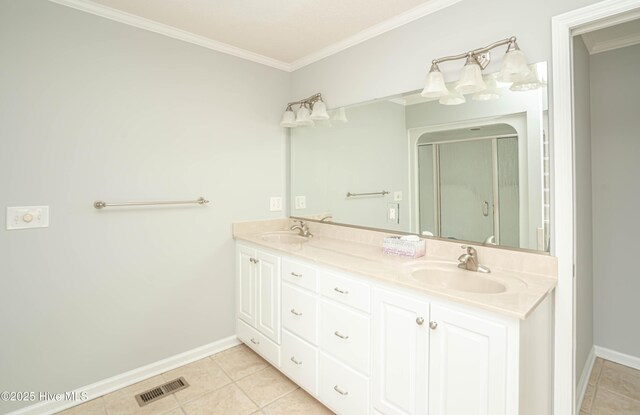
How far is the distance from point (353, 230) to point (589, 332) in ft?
5.91

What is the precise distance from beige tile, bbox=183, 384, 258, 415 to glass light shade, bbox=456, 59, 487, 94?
2.10m

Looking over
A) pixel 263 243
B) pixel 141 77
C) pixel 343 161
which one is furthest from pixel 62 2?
pixel 343 161

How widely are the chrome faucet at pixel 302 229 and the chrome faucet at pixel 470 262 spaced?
50.3 inches

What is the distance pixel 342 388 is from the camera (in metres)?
1.65

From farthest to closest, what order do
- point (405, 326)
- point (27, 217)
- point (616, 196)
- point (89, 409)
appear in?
point (616, 196) → point (89, 409) → point (27, 217) → point (405, 326)

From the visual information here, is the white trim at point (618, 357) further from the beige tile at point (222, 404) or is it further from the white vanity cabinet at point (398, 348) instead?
the beige tile at point (222, 404)

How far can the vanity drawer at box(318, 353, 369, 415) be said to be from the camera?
5.11 ft

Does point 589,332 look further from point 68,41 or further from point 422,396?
point 68,41

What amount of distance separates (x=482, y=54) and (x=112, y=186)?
2257 mm

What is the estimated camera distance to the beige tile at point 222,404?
1.80m

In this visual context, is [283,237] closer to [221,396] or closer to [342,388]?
[221,396]

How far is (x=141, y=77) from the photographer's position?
6.80ft

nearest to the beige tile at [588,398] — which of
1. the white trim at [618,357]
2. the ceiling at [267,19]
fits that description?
the white trim at [618,357]

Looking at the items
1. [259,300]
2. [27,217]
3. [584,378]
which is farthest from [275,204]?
[584,378]
